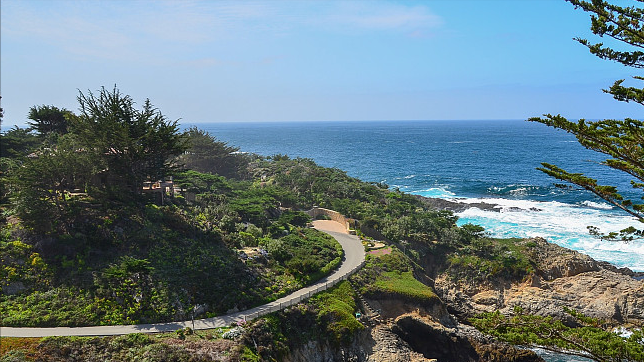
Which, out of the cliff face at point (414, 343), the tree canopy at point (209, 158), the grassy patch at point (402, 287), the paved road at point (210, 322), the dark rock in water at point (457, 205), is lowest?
the cliff face at point (414, 343)

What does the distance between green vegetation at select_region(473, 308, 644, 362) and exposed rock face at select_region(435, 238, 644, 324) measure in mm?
23478

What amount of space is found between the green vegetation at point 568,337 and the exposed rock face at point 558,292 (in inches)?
924

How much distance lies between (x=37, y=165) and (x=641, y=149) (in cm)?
3737

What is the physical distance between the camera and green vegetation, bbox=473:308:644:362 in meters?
12.9

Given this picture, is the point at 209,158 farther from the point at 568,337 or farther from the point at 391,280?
the point at 568,337

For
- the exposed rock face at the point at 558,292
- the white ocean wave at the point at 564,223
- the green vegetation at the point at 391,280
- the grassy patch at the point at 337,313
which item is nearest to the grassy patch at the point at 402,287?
the green vegetation at the point at 391,280

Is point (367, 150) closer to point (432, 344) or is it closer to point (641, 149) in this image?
point (432, 344)

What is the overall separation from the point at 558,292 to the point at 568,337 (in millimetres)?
27294

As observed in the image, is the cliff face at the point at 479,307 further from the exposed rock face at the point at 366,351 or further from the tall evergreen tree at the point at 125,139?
the tall evergreen tree at the point at 125,139

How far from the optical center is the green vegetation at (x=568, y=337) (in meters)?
12.9

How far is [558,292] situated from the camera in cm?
3716

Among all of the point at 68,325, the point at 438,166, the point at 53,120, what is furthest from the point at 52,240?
the point at 438,166

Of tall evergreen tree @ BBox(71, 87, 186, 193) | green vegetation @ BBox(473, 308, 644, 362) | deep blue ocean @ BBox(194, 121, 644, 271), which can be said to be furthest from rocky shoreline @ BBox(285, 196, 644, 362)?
tall evergreen tree @ BBox(71, 87, 186, 193)

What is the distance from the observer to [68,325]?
23688 millimetres
